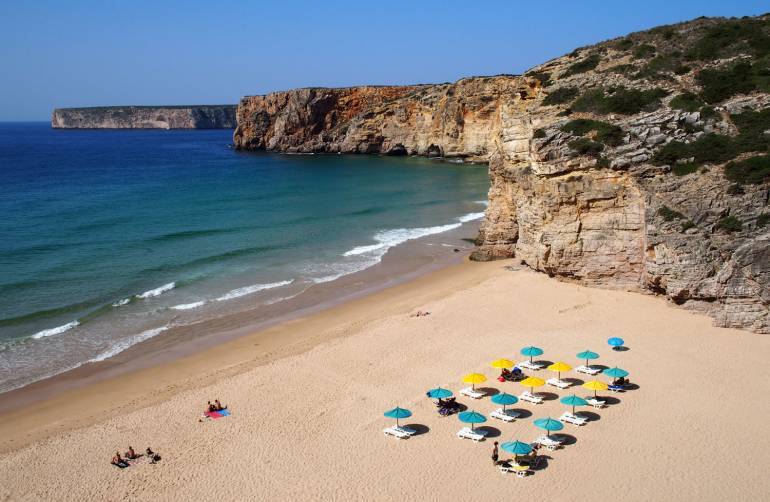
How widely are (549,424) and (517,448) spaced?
1458 millimetres

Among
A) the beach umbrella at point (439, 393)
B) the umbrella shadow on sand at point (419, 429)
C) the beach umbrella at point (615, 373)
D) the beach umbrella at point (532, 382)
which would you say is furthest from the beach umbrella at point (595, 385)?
the umbrella shadow on sand at point (419, 429)

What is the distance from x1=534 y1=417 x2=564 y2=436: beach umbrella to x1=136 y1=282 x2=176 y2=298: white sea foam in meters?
20.2

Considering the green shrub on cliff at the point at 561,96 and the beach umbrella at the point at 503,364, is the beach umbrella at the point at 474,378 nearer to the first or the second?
the beach umbrella at the point at 503,364

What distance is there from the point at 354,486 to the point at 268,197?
148 feet

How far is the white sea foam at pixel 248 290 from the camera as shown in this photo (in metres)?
29.2

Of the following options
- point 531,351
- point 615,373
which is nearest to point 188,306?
point 531,351

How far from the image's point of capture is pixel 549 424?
15.5 meters

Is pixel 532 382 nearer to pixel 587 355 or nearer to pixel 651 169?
pixel 587 355

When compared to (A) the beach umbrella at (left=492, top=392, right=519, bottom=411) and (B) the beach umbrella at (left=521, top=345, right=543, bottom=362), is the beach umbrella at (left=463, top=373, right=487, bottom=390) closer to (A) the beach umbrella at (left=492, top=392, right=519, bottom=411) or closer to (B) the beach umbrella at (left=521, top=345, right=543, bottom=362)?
(A) the beach umbrella at (left=492, top=392, right=519, bottom=411)

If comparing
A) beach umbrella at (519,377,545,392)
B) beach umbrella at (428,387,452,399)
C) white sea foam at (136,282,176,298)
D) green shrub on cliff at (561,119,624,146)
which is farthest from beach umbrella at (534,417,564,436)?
white sea foam at (136,282,176,298)

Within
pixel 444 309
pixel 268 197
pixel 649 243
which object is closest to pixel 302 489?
pixel 444 309

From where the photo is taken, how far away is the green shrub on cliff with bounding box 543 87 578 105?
99.8 feet

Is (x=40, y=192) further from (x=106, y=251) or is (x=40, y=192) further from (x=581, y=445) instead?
(x=581, y=445)

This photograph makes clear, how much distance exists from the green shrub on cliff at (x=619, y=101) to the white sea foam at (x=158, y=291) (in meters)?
21.6
